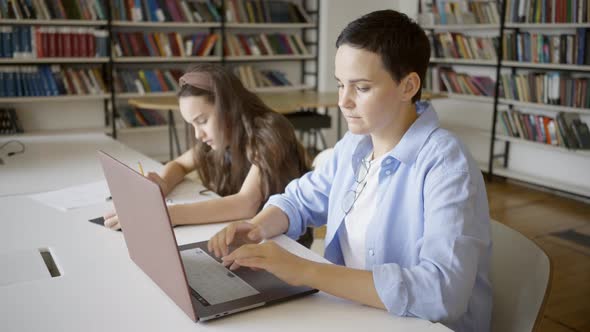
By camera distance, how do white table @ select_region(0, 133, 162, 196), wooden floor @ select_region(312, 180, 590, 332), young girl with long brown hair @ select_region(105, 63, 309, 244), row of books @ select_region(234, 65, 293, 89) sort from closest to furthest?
young girl with long brown hair @ select_region(105, 63, 309, 244)
white table @ select_region(0, 133, 162, 196)
wooden floor @ select_region(312, 180, 590, 332)
row of books @ select_region(234, 65, 293, 89)

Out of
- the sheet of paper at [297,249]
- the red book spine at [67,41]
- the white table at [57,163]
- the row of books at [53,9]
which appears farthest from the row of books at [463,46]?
the sheet of paper at [297,249]

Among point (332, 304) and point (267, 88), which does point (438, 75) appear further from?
point (332, 304)

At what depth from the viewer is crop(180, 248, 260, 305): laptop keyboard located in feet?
3.12

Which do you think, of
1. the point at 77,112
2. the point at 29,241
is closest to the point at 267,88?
the point at 77,112

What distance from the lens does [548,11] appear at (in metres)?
4.30

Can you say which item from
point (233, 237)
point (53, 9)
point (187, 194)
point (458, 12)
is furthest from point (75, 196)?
point (458, 12)

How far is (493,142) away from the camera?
4797 mm

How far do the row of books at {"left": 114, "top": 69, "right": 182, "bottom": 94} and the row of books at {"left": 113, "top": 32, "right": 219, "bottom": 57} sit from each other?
0.55ft

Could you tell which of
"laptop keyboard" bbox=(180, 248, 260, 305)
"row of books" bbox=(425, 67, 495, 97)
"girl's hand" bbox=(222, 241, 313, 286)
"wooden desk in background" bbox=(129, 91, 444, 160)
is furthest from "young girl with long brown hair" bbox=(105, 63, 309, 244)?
"row of books" bbox=(425, 67, 495, 97)

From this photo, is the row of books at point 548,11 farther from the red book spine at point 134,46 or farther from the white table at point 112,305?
the white table at point 112,305

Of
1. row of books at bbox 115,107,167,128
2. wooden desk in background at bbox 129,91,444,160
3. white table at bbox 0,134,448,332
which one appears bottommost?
row of books at bbox 115,107,167,128

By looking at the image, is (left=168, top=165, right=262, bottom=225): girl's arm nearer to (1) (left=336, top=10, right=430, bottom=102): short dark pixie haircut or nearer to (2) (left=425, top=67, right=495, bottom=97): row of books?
(1) (left=336, top=10, right=430, bottom=102): short dark pixie haircut

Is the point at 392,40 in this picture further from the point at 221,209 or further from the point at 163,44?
the point at 163,44

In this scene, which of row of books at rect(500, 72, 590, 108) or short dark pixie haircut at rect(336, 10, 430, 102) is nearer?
short dark pixie haircut at rect(336, 10, 430, 102)
